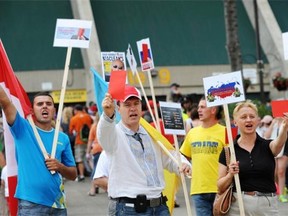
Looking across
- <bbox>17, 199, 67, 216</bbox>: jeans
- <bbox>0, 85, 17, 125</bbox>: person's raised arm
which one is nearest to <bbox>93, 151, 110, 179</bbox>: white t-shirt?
<bbox>17, 199, 67, 216</bbox>: jeans

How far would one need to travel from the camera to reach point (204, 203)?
7.66 metres

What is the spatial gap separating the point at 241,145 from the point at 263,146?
202 millimetres

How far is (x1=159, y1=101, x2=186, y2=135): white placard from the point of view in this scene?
268 inches

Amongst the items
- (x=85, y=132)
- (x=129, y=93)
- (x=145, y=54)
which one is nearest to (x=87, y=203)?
(x=85, y=132)

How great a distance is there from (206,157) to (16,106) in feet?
7.20

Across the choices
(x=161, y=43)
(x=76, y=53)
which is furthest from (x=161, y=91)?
(x=76, y=53)

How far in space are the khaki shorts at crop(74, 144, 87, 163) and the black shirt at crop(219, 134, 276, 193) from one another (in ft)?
37.0

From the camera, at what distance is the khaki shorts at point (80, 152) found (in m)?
17.3

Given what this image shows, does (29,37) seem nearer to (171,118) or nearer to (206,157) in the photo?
(206,157)

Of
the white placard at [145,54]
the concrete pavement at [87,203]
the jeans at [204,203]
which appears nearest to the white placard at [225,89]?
the jeans at [204,203]

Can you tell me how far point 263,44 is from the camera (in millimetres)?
30250

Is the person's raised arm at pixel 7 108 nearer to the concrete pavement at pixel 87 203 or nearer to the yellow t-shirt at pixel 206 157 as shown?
the yellow t-shirt at pixel 206 157

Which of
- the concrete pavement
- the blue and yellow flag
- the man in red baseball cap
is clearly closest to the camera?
the man in red baseball cap

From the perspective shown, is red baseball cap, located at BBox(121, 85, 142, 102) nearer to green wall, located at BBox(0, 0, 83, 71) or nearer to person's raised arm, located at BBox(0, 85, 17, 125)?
person's raised arm, located at BBox(0, 85, 17, 125)
